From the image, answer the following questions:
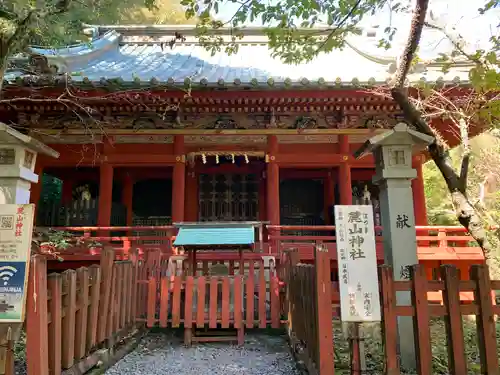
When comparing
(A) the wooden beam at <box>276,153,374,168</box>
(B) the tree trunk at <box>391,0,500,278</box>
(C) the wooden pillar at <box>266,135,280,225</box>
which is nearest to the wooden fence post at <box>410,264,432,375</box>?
(B) the tree trunk at <box>391,0,500,278</box>

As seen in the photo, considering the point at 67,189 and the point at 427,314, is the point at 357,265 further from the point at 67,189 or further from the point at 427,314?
the point at 67,189

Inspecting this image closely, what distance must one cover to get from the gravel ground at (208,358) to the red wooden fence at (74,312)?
1.23 ft

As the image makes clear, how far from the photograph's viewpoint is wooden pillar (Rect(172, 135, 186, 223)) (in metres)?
8.24

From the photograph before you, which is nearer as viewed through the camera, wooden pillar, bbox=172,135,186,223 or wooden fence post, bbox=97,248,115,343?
wooden fence post, bbox=97,248,115,343

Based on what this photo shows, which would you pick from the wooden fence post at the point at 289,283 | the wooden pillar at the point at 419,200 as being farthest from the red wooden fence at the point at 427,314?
the wooden pillar at the point at 419,200

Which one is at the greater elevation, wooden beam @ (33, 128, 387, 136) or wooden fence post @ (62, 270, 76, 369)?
wooden beam @ (33, 128, 387, 136)

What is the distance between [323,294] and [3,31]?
3.87 m

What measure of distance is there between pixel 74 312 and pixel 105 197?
221 inches

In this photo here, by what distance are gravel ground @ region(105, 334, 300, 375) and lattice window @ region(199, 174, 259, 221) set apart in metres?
4.80

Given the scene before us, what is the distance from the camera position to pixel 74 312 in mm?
3137

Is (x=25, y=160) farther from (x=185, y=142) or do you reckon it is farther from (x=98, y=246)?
(x=185, y=142)

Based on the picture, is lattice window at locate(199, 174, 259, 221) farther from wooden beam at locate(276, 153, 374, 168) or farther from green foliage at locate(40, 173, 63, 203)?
green foliage at locate(40, 173, 63, 203)

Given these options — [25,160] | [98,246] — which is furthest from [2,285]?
[98,246]

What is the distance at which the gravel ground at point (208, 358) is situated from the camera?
3945 millimetres
